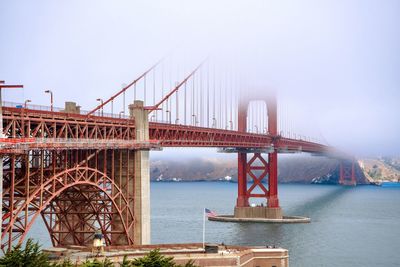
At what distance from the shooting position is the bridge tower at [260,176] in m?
109

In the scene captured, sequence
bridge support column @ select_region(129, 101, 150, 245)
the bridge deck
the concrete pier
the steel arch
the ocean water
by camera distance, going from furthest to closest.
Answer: the concrete pier → the ocean water → bridge support column @ select_region(129, 101, 150, 245) → the bridge deck → the steel arch

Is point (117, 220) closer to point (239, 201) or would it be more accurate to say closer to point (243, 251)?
point (243, 251)

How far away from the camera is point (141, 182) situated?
62.5 meters

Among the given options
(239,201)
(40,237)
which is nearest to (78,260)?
(40,237)

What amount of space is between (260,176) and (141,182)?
53.7 metres

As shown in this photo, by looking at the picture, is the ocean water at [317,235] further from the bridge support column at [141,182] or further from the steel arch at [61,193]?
the steel arch at [61,193]

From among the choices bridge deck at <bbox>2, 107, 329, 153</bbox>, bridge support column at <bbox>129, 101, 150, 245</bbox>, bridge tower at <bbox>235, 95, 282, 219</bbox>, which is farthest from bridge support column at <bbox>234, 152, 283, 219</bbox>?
bridge support column at <bbox>129, 101, 150, 245</bbox>

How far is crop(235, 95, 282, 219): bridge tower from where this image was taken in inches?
4296

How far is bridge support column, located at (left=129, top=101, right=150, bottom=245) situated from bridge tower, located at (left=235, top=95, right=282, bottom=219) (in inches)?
1827

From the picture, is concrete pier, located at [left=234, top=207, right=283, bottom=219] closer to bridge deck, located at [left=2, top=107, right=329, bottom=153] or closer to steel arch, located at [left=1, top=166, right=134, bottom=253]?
bridge deck, located at [left=2, top=107, right=329, bottom=153]

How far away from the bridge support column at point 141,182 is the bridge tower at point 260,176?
4641 cm

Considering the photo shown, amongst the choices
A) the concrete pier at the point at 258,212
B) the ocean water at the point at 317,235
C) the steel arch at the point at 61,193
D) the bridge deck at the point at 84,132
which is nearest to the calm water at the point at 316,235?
the ocean water at the point at 317,235

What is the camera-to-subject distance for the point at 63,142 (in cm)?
4722

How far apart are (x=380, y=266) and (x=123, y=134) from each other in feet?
81.9
